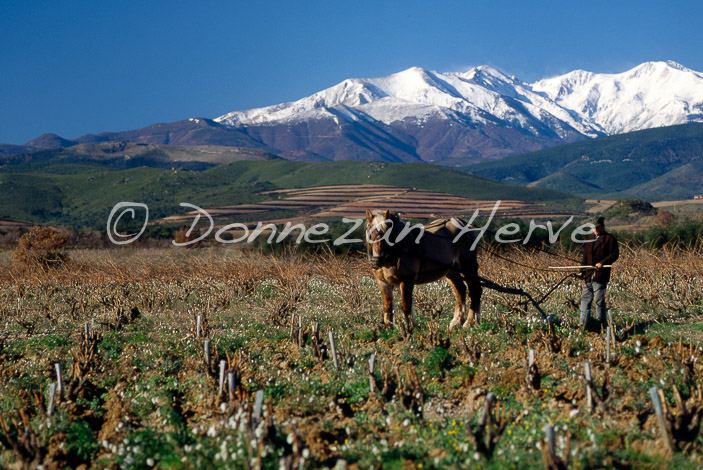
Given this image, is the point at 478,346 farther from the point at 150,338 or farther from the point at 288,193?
the point at 288,193

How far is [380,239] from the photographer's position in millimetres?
9422

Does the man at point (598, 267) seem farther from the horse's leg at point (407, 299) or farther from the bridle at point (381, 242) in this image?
the bridle at point (381, 242)

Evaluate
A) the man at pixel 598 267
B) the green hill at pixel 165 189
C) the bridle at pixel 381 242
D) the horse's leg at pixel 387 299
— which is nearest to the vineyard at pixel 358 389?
the horse's leg at pixel 387 299

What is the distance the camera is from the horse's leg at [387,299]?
10418mm

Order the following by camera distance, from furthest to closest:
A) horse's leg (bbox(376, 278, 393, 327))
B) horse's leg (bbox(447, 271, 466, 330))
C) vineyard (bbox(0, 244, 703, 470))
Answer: horse's leg (bbox(447, 271, 466, 330)), horse's leg (bbox(376, 278, 393, 327)), vineyard (bbox(0, 244, 703, 470))

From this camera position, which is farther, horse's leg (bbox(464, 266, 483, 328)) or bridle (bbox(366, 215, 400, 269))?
horse's leg (bbox(464, 266, 483, 328))

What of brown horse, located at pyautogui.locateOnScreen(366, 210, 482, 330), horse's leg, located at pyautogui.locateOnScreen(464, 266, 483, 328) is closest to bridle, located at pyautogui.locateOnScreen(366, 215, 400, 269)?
brown horse, located at pyautogui.locateOnScreen(366, 210, 482, 330)

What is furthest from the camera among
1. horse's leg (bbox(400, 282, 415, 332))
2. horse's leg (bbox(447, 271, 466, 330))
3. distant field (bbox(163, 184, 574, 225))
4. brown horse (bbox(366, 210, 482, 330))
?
distant field (bbox(163, 184, 574, 225))

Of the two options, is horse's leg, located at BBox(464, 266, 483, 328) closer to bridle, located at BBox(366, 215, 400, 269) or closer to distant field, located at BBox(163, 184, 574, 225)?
bridle, located at BBox(366, 215, 400, 269)

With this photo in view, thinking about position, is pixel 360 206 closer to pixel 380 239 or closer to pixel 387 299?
pixel 387 299

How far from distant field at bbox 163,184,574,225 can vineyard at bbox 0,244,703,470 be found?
248 ft

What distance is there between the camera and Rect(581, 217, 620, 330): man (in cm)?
1048

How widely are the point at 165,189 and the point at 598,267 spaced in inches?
5678

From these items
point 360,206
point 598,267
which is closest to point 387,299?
point 598,267
